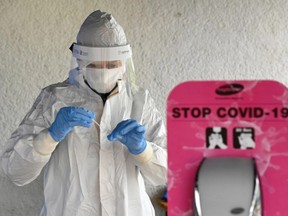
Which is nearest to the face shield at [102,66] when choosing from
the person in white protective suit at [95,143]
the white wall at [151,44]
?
the person in white protective suit at [95,143]

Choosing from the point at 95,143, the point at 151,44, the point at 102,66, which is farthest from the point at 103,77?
the point at 151,44

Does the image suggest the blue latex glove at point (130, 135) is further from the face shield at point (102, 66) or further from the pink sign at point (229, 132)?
the pink sign at point (229, 132)

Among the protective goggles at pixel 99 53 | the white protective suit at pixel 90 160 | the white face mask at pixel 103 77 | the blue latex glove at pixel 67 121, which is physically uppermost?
the protective goggles at pixel 99 53

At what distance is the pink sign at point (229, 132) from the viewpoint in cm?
82

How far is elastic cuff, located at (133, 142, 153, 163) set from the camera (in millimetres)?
1476

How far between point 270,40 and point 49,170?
44.5 inches

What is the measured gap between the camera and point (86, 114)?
1462 millimetres

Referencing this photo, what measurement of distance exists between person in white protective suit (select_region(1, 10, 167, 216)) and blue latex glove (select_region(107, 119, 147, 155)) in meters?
0.02

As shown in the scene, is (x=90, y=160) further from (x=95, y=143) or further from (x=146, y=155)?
(x=146, y=155)

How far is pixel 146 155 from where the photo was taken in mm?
1483

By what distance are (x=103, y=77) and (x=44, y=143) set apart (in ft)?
0.75

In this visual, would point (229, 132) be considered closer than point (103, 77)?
Yes

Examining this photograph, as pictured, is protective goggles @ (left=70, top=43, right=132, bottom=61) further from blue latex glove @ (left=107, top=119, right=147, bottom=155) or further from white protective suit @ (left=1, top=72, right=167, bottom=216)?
blue latex glove @ (left=107, top=119, right=147, bottom=155)

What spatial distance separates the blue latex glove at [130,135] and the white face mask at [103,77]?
16 cm
